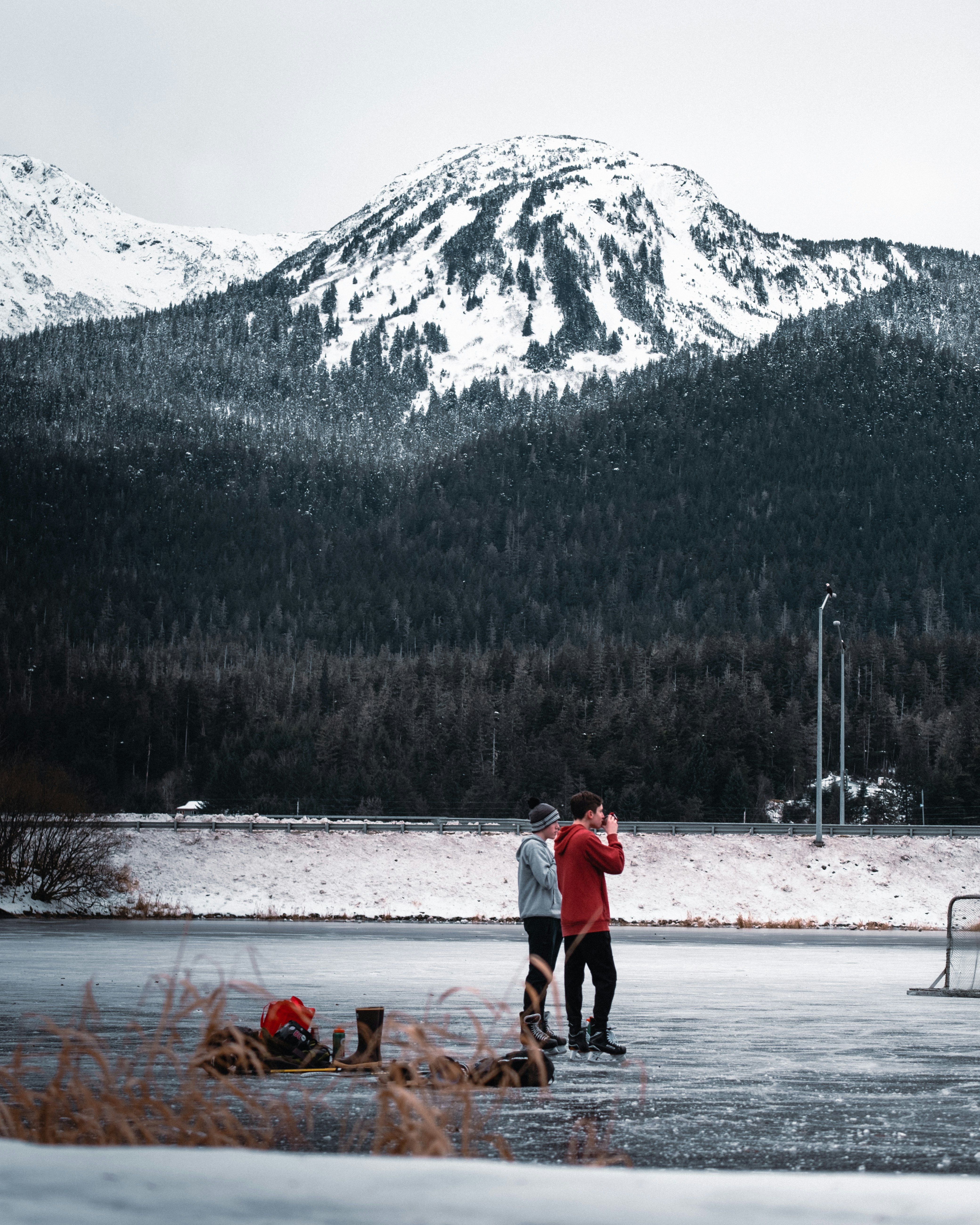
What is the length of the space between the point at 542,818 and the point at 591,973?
132 cm

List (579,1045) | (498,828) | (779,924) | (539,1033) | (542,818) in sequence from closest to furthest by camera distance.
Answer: (539,1033) → (579,1045) → (542,818) → (779,924) → (498,828)

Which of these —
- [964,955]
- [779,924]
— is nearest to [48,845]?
[779,924]

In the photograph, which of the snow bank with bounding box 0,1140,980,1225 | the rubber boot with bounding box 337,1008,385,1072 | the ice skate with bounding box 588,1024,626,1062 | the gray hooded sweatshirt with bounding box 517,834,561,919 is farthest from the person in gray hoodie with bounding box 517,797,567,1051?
the snow bank with bounding box 0,1140,980,1225

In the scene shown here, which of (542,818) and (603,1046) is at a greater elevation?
(542,818)

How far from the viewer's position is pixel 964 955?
74.7 feet

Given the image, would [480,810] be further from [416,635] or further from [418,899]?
[416,635]

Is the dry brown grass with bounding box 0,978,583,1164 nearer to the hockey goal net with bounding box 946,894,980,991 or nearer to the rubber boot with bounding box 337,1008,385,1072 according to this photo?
the rubber boot with bounding box 337,1008,385,1072

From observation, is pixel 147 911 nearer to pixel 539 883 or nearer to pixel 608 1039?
pixel 539 883

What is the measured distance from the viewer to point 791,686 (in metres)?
112

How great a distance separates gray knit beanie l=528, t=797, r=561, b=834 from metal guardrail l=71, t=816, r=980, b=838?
4165 cm

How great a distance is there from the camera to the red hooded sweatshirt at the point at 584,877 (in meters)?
10.6

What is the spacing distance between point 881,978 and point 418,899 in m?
28.6

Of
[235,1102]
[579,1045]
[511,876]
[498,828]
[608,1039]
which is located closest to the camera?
[235,1102]

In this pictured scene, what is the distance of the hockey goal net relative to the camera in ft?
55.2
